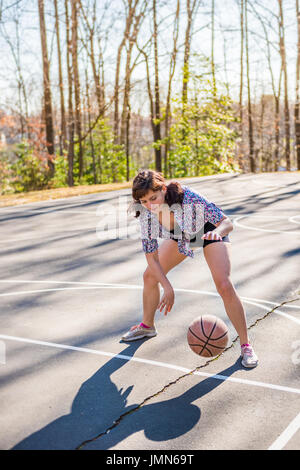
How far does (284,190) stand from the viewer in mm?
16312

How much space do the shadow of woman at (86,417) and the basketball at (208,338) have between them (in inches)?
25.7

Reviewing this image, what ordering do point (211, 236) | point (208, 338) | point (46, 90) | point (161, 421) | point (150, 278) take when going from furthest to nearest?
1. point (46, 90)
2. point (150, 278)
3. point (208, 338)
4. point (211, 236)
5. point (161, 421)

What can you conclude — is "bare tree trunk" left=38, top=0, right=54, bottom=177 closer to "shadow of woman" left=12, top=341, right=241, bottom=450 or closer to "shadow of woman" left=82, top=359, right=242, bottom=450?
"shadow of woman" left=12, top=341, right=241, bottom=450

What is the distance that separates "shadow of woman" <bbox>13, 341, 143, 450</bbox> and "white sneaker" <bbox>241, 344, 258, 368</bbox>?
0.92 m

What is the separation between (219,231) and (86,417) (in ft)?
5.26

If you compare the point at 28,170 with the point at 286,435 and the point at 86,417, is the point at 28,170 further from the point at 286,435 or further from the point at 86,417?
the point at 286,435

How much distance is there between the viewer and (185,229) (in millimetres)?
3879

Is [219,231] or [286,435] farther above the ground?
[219,231]

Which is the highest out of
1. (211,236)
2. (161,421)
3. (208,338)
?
(211,236)

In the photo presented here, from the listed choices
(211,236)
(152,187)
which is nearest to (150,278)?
(211,236)

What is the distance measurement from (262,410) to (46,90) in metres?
22.1

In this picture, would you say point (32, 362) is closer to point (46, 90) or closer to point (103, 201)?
point (103, 201)

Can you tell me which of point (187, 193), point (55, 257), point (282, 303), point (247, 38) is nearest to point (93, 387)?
point (187, 193)

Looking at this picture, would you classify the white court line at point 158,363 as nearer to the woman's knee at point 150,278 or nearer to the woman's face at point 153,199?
the woman's knee at point 150,278
